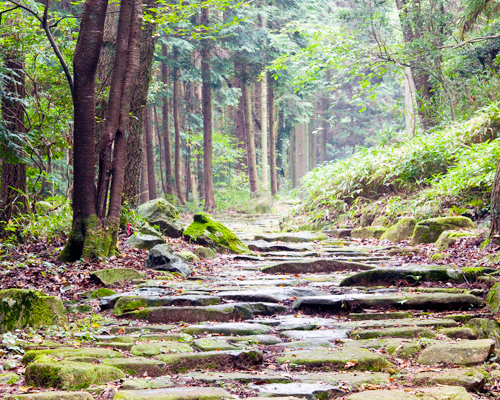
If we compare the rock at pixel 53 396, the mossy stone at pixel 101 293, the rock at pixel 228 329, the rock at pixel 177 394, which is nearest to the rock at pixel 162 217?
the mossy stone at pixel 101 293

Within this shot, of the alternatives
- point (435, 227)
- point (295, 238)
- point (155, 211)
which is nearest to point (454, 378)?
point (435, 227)

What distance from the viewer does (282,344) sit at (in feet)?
11.6

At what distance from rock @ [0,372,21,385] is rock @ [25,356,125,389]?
3.6 inches

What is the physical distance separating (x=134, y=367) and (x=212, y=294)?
2.08m

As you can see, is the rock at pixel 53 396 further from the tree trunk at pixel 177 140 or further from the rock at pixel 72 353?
the tree trunk at pixel 177 140

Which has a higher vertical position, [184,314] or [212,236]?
[212,236]

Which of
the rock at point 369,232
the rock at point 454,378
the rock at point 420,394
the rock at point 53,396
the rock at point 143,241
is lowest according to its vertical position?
the rock at point 454,378

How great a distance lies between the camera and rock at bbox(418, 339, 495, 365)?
3.04 m

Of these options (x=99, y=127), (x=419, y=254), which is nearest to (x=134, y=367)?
(x=419, y=254)

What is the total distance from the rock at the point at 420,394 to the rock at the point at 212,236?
6.25 metres

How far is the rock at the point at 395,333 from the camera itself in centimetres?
357

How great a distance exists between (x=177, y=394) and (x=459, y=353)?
1.82m

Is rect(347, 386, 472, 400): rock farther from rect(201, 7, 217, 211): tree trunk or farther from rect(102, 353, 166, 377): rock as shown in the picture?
rect(201, 7, 217, 211): tree trunk

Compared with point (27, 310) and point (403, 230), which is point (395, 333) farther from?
point (403, 230)
